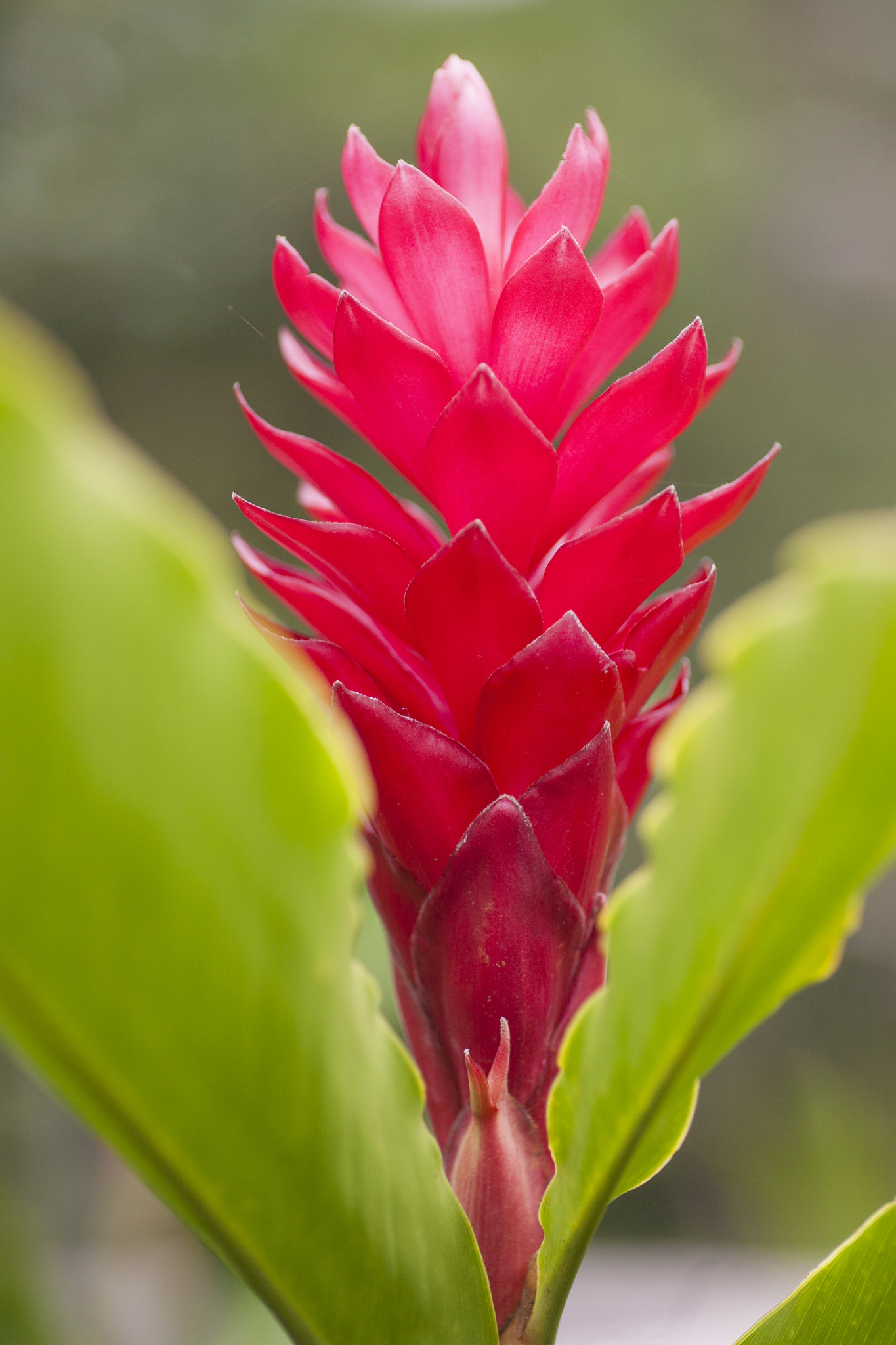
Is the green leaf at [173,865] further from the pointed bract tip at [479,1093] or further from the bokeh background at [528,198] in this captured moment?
the bokeh background at [528,198]

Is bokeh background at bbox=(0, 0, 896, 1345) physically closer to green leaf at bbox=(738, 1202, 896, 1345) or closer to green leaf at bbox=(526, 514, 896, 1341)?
green leaf at bbox=(738, 1202, 896, 1345)

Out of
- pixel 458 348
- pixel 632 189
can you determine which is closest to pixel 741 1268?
pixel 458 348

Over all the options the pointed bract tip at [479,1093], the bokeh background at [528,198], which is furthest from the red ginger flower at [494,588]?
the bokeh background at [528,198]

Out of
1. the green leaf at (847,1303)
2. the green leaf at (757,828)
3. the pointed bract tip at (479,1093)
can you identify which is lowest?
the green leaf at (847,1303)

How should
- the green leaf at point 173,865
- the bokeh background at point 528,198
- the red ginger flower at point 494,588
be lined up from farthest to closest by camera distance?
the bokeh background at point 528,198
the red ginger flower at point 494,588
the green leaf at point 173,865

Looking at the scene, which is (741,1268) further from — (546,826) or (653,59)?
(653,59)

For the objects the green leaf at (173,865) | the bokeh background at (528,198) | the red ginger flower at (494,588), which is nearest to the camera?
the green leaf at (173,865)
